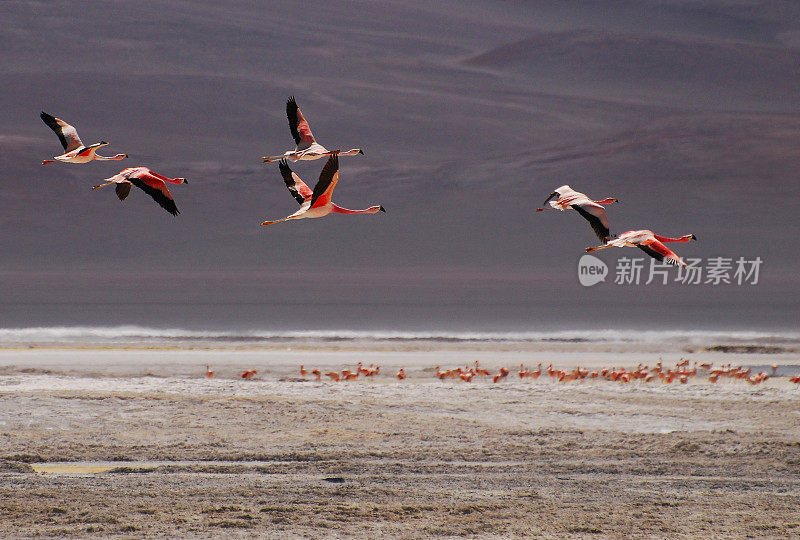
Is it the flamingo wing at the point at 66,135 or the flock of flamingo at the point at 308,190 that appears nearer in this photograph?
the flock of flamingo at the point at 308,190

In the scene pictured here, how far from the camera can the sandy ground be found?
17.7 m

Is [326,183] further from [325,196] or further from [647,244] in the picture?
[647,244]

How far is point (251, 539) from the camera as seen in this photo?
54.0ft

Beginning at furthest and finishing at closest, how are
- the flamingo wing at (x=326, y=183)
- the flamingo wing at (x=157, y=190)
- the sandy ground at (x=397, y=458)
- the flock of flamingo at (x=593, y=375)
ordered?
1. the flock of flamingo at (x=593, y=375)
2. the sandy ground at (x=397, y=458)
3. the flamingo wing at (x=326, y=183)
4. the flamingo wing at (x=157, y=190)

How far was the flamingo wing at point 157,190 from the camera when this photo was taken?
694cm

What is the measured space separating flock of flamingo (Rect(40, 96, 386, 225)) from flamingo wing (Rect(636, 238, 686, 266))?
237 cm

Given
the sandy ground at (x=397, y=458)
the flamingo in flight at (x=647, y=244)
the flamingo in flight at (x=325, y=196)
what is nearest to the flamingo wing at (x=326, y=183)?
the flamingo in flight at (x=325, y=196)

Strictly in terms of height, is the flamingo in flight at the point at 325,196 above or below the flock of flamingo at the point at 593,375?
above

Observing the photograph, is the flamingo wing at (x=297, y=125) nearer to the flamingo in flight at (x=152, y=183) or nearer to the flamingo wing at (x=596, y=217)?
the flamingo in flight at (x=152, y=183)

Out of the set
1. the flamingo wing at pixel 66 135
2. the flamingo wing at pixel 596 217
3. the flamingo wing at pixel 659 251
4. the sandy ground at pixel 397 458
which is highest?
the flamingo wing at pixel 66 135

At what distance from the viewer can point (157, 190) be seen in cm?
702

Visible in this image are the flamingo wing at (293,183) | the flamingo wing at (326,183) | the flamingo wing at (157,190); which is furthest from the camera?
the flamingo wing at (293,183)

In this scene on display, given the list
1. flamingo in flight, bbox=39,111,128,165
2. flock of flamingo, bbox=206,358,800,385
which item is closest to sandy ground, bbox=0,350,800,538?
flock of flamingo, bbox=206,358,800,385

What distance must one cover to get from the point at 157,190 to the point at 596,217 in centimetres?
359
